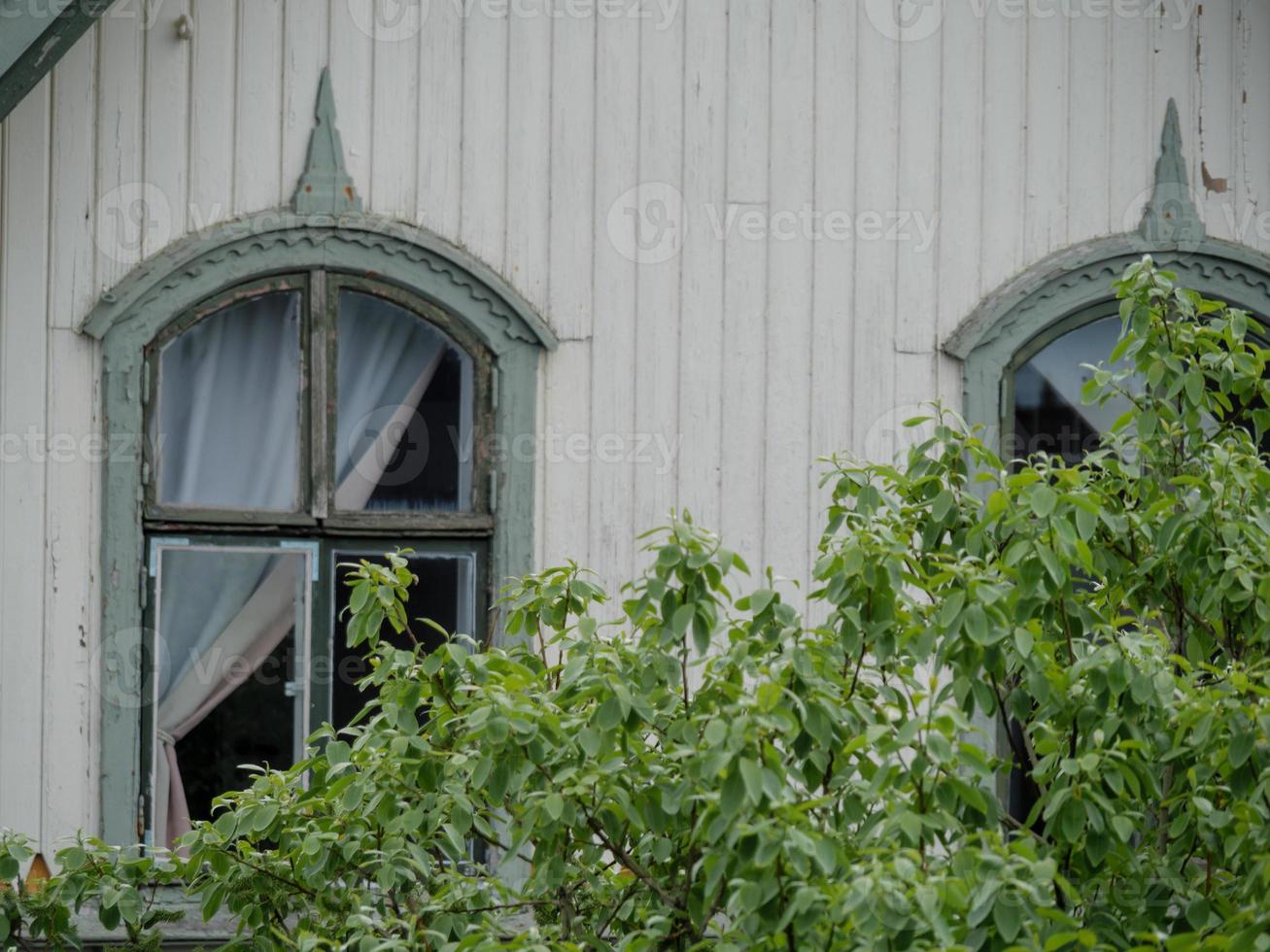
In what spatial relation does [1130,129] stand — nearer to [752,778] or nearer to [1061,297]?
[1061,297]

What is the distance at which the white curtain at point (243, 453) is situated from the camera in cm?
618

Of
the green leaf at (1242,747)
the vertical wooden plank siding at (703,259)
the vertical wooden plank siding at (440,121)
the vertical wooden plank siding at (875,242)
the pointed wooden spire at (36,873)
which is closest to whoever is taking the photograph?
the green leaf at (1242,747)

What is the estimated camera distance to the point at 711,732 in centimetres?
349

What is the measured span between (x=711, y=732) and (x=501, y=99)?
3.53 m

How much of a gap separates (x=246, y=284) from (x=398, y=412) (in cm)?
71

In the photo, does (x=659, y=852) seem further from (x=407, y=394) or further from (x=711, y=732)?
(x=407, y=394)

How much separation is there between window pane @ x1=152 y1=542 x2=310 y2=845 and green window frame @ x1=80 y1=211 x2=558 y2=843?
0.11m

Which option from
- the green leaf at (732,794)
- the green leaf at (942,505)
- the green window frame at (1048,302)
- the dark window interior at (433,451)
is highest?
the green window frame at (1048,302)

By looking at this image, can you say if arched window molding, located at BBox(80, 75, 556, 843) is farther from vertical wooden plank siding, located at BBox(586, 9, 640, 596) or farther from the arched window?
vertical wooden plank siding, located at BBox(586, 9, 640, 596)

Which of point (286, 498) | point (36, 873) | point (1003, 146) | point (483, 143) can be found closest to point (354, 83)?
point (483, 143)

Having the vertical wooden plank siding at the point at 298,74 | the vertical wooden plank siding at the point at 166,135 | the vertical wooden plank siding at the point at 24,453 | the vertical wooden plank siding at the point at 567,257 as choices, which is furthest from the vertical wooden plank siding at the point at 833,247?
the vertical wooden plank siding at the point at 24,453

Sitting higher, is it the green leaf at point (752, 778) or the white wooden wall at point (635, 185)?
the white wooden wall at point (635, 185)

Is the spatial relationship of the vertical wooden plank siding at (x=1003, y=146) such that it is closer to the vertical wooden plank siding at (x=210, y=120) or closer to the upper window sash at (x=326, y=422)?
the upper window sash at (x=326, y=422)

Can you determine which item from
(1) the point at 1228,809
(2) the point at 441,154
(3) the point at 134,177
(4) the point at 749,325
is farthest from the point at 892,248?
(1) the point at 1228,809
